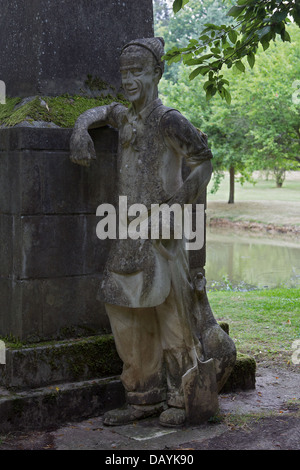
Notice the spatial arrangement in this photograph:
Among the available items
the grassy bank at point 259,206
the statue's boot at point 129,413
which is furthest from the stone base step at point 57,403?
the grassy bank at point 259,206

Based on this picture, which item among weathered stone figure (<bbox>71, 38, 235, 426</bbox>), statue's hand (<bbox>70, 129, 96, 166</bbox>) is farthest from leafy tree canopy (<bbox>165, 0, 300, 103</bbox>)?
statue's hand (<bbox>70, 129, 96, 166</bbox>)

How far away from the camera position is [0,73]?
5676 millimetres

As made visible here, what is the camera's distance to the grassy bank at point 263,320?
24.0 ft

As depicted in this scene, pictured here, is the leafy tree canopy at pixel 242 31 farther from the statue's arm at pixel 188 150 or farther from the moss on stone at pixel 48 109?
the statue's arm at pixel 188 150

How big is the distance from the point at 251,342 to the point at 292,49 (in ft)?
70.1

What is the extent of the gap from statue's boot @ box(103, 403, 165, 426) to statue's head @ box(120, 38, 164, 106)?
2.13 meters

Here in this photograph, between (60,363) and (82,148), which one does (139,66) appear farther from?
(60,363)

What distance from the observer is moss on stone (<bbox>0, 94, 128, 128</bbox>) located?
16.7 ft

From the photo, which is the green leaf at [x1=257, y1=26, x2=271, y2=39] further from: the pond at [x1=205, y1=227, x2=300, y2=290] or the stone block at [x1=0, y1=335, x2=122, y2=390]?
the pond at [x1=205, y1=227, x2=300, y2=290]

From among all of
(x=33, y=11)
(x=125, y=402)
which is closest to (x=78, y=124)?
(x=33, y=11)

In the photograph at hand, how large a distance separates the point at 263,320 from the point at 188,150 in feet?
15.7

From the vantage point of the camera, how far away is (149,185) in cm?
484

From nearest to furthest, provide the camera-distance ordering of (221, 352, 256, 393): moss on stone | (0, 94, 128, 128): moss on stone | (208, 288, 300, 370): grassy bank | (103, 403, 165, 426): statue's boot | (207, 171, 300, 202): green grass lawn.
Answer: (103, 403, 165, 426): statue's boot → (0, 94, 128, 128): moss on stone → (221, 352, 256, 393): moss on stone → (208, 288, 300, 370): grassy bank → (207, 171, 300, 202): green grass lawn

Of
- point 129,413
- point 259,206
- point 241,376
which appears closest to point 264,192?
point 259,206
